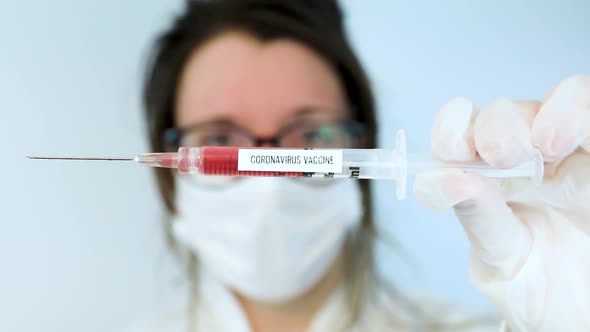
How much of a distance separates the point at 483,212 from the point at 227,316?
72 centimetres

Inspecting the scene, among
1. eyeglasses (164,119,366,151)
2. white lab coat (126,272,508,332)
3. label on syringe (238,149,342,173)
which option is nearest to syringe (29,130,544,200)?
label on syringe (238,149,342,173)

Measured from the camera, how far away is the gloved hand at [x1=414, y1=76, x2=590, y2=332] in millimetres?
558

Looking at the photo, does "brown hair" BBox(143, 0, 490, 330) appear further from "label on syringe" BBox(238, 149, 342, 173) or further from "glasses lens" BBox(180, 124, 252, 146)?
"label on syringe" BBox(238, 149, 342, 173)

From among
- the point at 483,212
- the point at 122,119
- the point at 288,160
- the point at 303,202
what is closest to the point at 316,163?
the point at 288,160

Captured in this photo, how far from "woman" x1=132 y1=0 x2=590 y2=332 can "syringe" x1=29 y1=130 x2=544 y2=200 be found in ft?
0.10

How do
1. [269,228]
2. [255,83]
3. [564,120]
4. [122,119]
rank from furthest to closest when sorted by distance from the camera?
[122,119]
[255,83]
[269,228]
[564,120]

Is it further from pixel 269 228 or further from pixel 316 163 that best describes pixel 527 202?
pixel 269 228

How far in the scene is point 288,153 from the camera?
59 cm

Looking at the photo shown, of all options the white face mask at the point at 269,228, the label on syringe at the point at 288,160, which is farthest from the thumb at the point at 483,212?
the white face mask at the point at 269,228

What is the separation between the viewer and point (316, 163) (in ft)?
1.92

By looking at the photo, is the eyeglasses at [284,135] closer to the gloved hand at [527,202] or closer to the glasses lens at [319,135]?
the glasses lens at [319,135]

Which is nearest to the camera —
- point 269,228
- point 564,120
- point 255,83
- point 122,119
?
point 564,120

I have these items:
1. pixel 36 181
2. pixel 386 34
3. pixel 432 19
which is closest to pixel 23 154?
pixel 36 181

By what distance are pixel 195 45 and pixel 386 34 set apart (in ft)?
1.62
